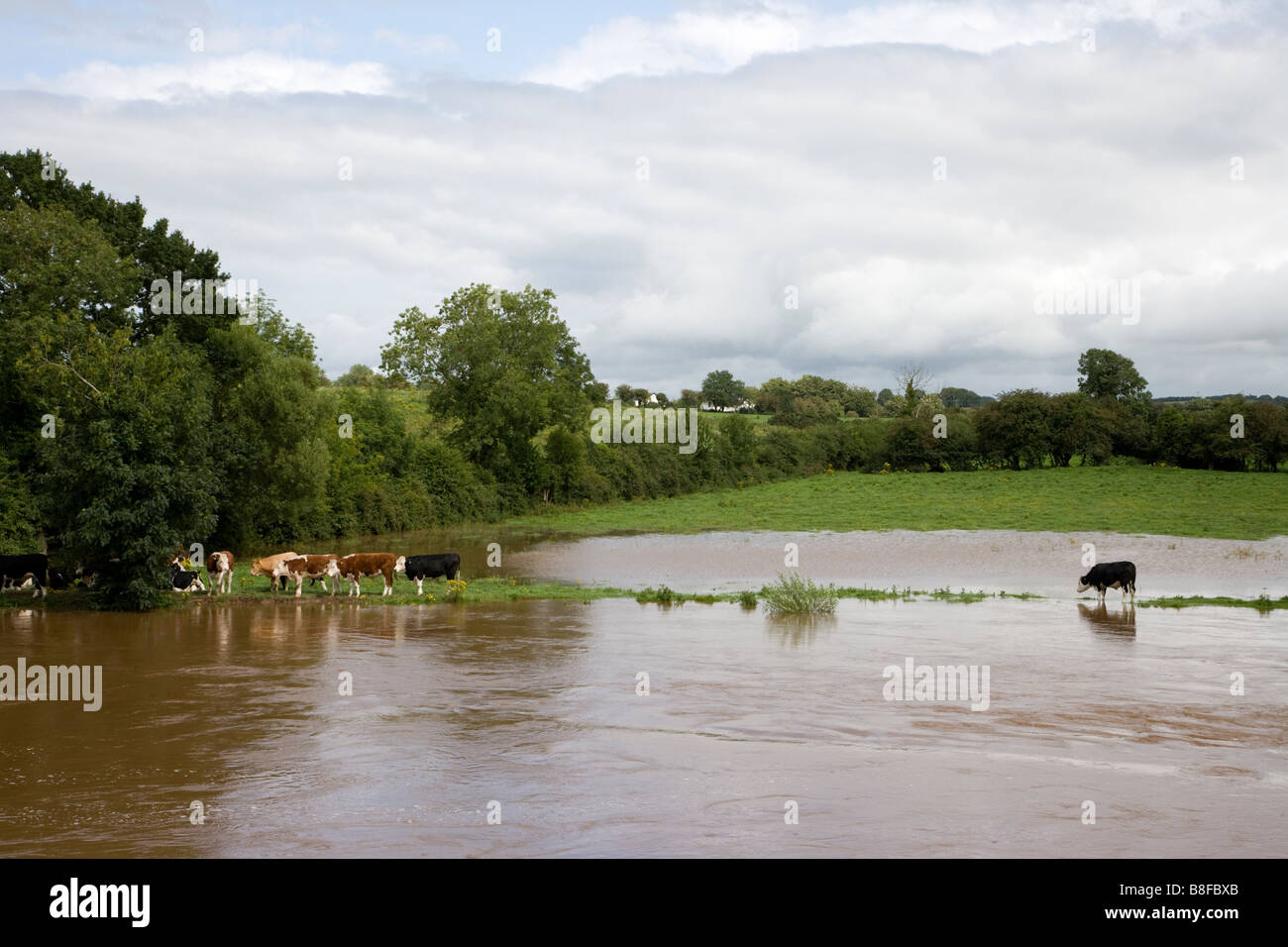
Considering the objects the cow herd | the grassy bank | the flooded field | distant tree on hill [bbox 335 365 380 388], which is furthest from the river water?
distant tree on hill [bbox 335 365 380 388]

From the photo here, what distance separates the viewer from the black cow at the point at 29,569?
2083 cm

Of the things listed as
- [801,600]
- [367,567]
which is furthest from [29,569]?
[801,600]

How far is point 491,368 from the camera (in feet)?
156

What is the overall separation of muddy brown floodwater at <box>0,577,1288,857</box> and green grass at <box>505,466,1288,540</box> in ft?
71.0

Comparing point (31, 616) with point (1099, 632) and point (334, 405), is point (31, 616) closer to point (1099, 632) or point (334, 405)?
point (334, 405)

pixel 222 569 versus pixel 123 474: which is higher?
pixel 123 474

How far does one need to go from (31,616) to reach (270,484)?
36.0 feet

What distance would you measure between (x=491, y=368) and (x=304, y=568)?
86.5 ft

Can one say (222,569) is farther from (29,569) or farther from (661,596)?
(661,596)

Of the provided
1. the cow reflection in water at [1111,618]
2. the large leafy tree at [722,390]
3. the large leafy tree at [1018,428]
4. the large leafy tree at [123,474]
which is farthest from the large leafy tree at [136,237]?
the large leafy tree at [722,390]

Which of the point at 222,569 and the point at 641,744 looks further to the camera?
the point at 222,569

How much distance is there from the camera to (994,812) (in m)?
8.55

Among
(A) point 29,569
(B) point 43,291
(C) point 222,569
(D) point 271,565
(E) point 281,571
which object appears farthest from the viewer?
(B) point 43,291

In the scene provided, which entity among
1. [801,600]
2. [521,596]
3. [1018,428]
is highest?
[1018,428]
